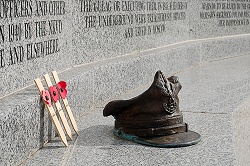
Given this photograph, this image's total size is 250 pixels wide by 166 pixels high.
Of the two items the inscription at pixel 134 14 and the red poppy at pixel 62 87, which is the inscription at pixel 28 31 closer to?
the red poppy at pixel 62 87

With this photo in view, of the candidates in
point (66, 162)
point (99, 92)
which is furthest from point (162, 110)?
point (99, 92)

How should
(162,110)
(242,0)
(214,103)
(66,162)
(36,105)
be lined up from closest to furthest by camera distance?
1. (66,162)
2. (36,105)
3. (162,110)
4. (214,103)
5. (242,0)

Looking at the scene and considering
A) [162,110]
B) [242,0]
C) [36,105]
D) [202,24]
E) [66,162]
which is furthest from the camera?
[242,0]

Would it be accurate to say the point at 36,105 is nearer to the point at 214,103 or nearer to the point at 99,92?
the point at 99,92

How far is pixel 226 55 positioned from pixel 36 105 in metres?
7.29

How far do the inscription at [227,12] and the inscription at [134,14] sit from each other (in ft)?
3.31

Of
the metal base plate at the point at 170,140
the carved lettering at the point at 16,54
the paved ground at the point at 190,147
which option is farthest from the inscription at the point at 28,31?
the metal base plate at the point at 170,140

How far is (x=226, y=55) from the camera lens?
10633 mm

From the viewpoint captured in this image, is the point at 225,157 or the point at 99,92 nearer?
the point at 225,157

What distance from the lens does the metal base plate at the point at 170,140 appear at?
13.1ft

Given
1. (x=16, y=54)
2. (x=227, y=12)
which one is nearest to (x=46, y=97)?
(x=16, y=54)

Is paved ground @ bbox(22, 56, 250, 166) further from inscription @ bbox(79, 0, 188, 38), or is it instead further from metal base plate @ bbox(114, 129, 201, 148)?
inscription @ bbox(79, 0, 188, 38)

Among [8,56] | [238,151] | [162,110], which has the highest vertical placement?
[8,56]

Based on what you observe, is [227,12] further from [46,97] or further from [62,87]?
[46,97]
